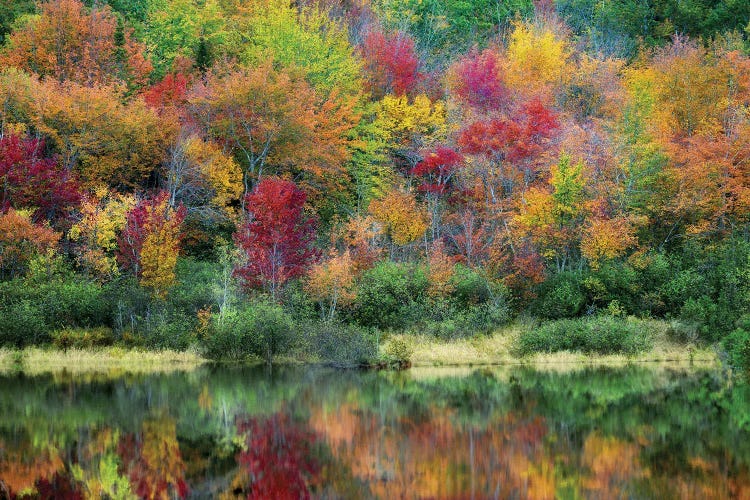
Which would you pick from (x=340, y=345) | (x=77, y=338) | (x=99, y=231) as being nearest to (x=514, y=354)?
(x=340, y=345)

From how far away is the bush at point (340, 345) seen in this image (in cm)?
3541

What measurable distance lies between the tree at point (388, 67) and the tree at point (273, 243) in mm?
16464

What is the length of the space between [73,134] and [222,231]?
842cm

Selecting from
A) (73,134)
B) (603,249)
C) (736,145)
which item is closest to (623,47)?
(736,145)

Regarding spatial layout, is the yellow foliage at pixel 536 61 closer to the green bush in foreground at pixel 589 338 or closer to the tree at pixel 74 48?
the green bush in foreground at pixel 589 338

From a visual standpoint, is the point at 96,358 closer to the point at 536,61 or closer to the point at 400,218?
the point at 400,218

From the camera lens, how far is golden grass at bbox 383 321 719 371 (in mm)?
36219

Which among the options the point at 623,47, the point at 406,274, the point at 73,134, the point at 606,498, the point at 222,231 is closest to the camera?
the point at 606,498

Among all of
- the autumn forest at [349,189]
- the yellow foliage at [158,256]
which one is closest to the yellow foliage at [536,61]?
the autumn forest at [349,189]

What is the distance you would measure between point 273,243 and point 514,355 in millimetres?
10761

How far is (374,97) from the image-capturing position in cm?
5603

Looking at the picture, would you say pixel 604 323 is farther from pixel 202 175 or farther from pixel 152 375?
pixel 202 175

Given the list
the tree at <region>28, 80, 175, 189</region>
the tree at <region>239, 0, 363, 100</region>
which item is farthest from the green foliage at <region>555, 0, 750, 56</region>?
the tree at <region>28, 80, 175, 189</region>

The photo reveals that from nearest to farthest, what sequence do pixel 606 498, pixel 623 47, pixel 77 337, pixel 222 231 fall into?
pixel 606 498 → pixel 77 337 → pixel 222 231 → pixel 623 47
